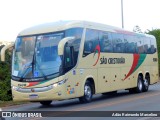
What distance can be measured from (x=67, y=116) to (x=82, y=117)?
0.62 metres

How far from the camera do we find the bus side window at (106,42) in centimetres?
2088

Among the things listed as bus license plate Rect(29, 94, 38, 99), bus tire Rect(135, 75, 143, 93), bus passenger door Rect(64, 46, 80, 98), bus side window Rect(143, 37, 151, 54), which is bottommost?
bus tire Rect(135, 75, 143, 93)

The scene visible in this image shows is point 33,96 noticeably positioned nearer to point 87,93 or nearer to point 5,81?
point 87,93

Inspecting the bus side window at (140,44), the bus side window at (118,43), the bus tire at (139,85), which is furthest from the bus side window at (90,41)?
the bus tire at (139,85)

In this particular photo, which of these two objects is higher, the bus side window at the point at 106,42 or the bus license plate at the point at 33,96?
the bus side window at the point at 106,42

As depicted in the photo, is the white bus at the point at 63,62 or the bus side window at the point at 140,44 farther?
the bus side window at the point at 140,44

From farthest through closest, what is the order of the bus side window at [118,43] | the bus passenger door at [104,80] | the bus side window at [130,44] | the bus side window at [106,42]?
the bus side window at [130,44], the bus side window at [118,43], the bus side window at [106,42], the bus passenger door at [104,80]

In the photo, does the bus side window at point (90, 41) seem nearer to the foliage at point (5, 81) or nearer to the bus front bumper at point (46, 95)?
the bus front bumper at point (46, 95)

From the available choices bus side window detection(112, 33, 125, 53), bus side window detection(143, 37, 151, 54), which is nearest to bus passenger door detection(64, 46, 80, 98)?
bus side window detection(112, 33, 125, 53)

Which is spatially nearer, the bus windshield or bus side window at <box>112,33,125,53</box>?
the bus windshield

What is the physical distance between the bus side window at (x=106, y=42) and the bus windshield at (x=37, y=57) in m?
3.34

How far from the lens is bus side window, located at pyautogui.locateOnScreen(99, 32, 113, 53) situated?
68.5 feet

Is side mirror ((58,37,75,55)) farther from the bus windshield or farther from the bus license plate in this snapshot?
the bus license plate

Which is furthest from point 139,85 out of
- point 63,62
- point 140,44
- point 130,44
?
point 63,62
